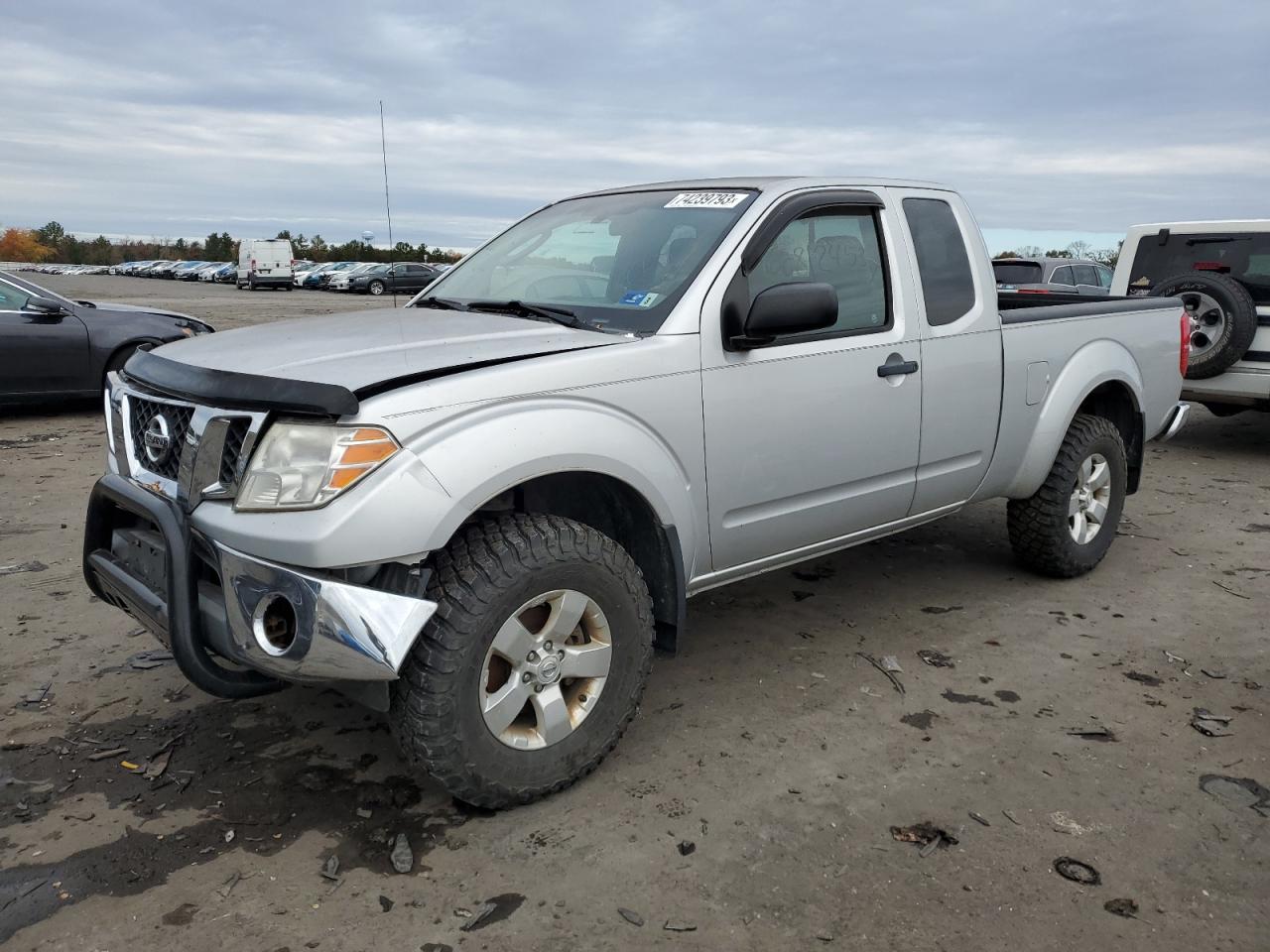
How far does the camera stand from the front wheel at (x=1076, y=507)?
16.3 feet

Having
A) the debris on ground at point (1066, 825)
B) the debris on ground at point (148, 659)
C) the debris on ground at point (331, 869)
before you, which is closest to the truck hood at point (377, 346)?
the debris on ground at point (331, 869)

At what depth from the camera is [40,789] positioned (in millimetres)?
3168

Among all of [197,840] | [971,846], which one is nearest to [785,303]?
[971,846]

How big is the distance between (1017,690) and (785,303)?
68.8 inches

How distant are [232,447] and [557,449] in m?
0.86

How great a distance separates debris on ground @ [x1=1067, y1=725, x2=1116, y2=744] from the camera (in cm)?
355

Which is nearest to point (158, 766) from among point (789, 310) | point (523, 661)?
point (523, 661)

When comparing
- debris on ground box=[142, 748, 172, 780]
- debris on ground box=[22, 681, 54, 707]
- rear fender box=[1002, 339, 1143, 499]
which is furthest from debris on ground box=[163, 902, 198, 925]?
rear fender box=[1002, 339, 1143, 499]

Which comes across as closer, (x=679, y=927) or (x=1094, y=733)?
(x=679, y=927)

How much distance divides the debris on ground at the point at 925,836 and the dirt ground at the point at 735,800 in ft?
0.12

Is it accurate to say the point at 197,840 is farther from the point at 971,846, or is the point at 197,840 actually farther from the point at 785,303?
the point at 785,303

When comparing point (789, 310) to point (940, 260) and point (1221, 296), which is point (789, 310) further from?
point (1221, 296)

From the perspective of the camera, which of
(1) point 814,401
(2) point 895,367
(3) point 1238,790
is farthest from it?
(2) point 895,367

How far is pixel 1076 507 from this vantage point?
5160 mm
